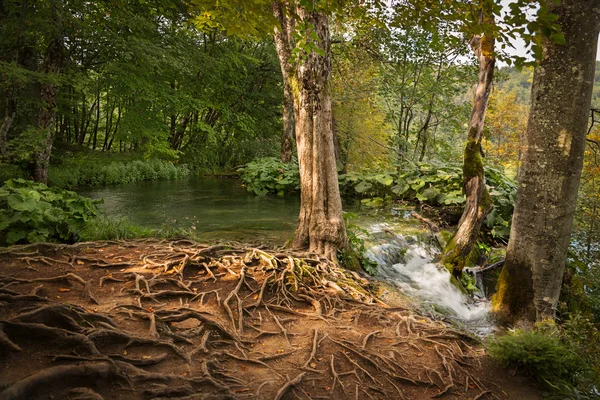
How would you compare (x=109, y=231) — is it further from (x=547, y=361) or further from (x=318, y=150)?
(x=547, y=361)

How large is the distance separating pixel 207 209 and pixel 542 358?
368 inches

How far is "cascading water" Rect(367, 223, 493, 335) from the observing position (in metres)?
6.00

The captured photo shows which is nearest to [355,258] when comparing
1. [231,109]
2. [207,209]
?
[207,209]

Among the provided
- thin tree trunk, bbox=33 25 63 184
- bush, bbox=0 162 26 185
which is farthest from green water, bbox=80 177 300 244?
bush, bbox=0 162 26 185

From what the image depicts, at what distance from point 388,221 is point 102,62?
11.5 m

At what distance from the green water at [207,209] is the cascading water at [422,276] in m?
2.12

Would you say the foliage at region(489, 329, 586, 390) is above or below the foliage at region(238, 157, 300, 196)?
below

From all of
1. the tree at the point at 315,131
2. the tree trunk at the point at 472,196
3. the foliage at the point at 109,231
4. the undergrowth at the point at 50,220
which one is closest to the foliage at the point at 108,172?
the undergrowth at the point at 50,220

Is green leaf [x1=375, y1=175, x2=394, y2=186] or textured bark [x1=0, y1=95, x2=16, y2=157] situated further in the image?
green leaf [x1=375, y1=175, x2=394, y2=186]

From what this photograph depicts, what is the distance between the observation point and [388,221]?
34.3ft

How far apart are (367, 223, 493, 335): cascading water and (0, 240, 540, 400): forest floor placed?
3.37 ft

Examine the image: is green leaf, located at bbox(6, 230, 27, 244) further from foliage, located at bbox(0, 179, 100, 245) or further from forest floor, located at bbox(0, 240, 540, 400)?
forest floor, located at bbox(0, 240, 540, 400)

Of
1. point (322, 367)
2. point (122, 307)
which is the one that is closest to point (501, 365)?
point (322, 367)

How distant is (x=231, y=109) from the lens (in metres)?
23.1
